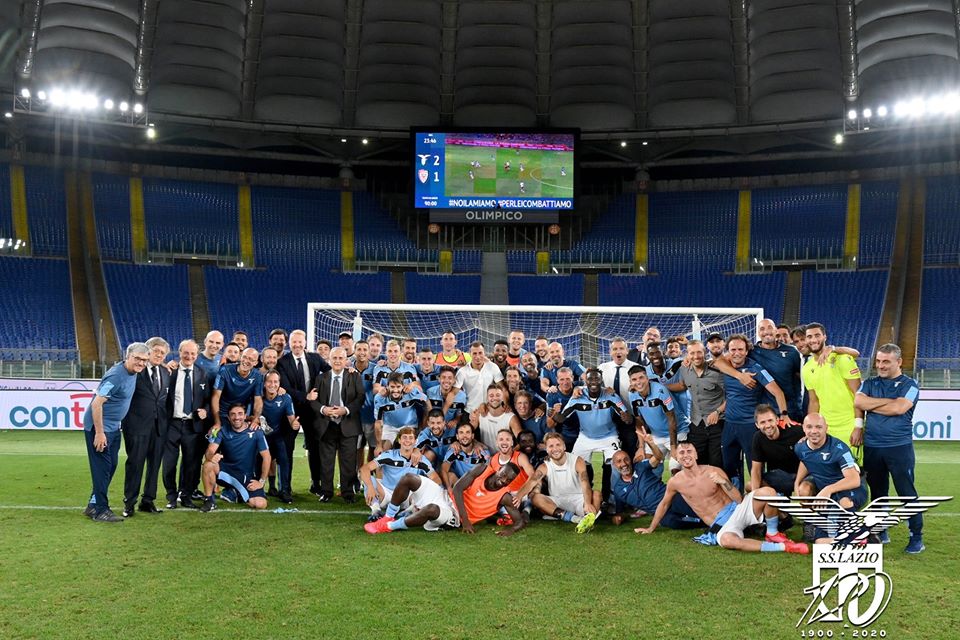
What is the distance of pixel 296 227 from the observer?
1283 inches

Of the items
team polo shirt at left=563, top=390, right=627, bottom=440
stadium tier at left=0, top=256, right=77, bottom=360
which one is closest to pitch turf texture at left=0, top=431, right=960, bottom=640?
team polo shirt at left=563, top=390, right=627, bottom=440

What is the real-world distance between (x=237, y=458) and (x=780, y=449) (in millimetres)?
5976

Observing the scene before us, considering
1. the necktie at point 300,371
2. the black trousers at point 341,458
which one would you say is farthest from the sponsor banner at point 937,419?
the necktie at point 300,371

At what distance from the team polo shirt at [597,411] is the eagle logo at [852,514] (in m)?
2.05

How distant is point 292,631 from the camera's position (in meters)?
4.80

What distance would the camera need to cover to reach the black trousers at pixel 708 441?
8.45m

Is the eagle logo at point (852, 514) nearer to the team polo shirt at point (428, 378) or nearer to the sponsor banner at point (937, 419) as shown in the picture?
the team polo shirt at point (428, 378)

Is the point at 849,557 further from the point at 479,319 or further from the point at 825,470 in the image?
the point at 479,319

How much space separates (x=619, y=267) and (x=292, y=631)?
28.5m

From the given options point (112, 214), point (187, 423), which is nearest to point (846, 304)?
point (187, 423)

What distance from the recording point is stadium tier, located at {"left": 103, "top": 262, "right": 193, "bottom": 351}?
27.5 meters

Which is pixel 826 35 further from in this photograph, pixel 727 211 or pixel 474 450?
pixel 474 450

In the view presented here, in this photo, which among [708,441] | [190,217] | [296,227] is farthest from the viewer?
[296,227]

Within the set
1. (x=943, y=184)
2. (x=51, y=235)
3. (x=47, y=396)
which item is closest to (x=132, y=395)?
(x=47, y=396)
